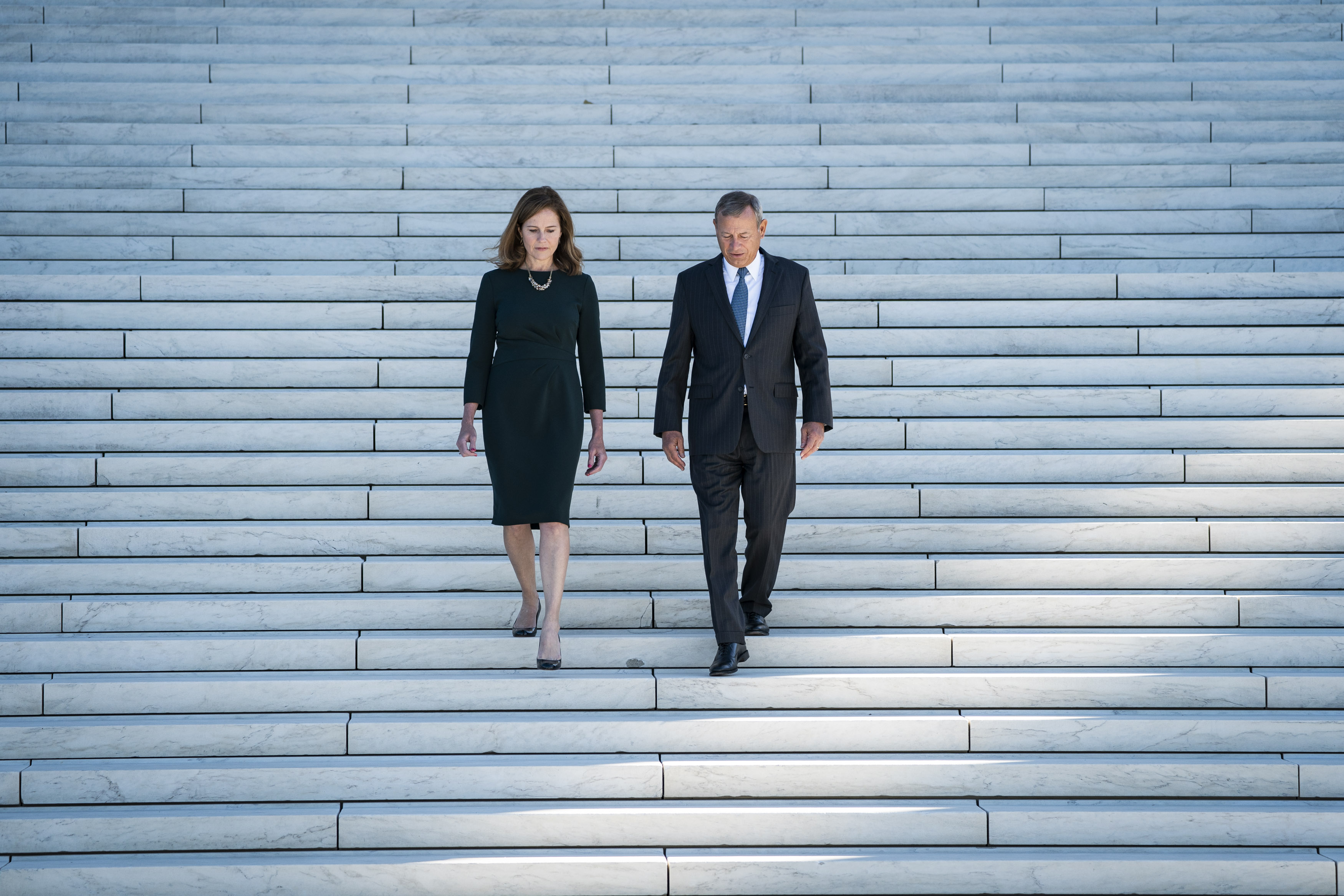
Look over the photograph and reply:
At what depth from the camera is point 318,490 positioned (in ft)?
18.5

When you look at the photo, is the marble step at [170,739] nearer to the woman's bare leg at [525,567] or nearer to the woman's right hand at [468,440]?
the woman's bare leg at [525,567]

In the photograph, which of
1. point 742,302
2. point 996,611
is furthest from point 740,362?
point 996,611

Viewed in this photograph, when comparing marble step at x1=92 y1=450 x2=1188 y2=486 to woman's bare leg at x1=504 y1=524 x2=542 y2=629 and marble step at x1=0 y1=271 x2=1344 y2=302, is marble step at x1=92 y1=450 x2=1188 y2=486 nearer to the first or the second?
woman's bare leg at x1=504 y1=524 x2=542 y2=629

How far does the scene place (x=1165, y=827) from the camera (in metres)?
4.25

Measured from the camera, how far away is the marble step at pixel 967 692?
471 cm

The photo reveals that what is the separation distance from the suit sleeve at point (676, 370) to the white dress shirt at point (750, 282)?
0.18 metres

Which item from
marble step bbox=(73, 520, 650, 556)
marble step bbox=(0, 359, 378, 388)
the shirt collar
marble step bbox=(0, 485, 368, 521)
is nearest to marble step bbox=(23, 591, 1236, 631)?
marble step bbox=(73, 520, 650, 556)

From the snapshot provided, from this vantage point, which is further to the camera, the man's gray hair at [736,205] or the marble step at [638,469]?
the marble step at [638,469]

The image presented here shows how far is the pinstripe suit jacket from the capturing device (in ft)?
15.6

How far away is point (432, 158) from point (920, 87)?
3.69m

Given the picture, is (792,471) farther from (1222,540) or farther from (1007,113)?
(1007,113)

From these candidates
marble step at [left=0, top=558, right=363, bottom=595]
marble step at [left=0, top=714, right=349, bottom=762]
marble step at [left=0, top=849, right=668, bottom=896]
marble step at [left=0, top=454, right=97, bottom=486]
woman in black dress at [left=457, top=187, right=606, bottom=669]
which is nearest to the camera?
marble step at [left=0, top=849, right=668, bottom=896]

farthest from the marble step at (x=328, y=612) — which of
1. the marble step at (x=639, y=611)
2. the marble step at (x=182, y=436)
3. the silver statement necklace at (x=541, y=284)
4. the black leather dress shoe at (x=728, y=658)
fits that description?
the silver statement necklace at (x=541, y=284)

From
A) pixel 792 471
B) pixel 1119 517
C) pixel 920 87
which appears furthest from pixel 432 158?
pixel 1119 517
